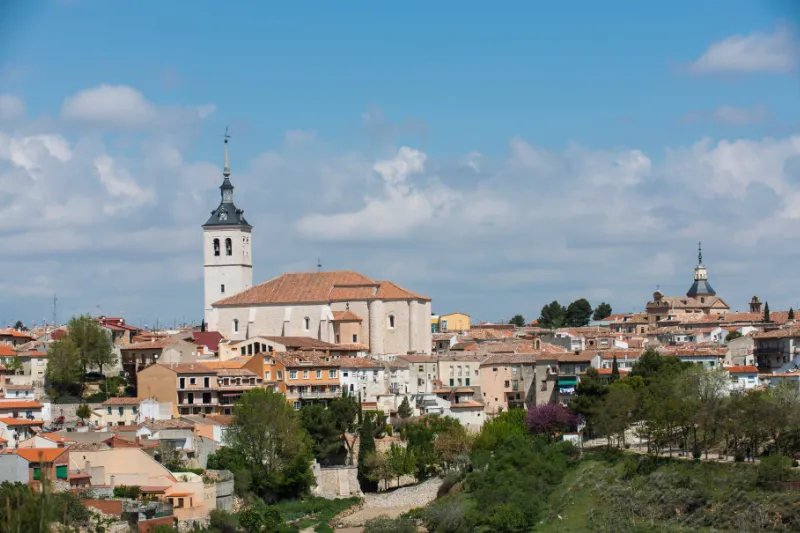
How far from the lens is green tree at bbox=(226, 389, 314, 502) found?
190 feet

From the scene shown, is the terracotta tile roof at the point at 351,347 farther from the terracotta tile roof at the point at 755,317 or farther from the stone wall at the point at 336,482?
the terracotta tile roof at the point at 755,317

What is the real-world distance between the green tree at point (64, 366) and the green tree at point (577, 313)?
54.2 metres

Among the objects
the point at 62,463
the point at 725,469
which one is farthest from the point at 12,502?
the point at 725,469

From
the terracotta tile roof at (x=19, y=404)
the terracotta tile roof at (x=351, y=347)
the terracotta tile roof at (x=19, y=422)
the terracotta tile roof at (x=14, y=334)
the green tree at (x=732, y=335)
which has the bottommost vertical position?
the terracotta tile roof at (x=19, y=422)

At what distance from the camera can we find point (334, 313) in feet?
264

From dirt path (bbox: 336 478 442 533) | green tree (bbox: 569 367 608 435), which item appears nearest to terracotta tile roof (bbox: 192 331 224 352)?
dirt path (bbox: 336 478 442 533)

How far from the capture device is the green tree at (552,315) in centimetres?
11212

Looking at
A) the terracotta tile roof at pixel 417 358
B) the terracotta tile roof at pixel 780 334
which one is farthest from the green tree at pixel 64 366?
the terracotta tile roof at pixel 780 334

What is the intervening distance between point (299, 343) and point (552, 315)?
43181 mm

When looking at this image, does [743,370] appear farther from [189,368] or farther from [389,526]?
[189,368]

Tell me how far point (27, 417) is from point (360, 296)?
23.8 meters

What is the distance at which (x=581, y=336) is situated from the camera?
8812 cm

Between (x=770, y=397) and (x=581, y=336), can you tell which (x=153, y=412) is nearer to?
(x=770, y=397)

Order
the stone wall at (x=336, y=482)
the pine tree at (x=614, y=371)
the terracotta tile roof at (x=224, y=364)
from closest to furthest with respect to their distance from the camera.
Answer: the stone wall at (x=336, y=482)
the pine tree at (x=614, y=371)
the terracotta tile roof at (x=224, y=364)
